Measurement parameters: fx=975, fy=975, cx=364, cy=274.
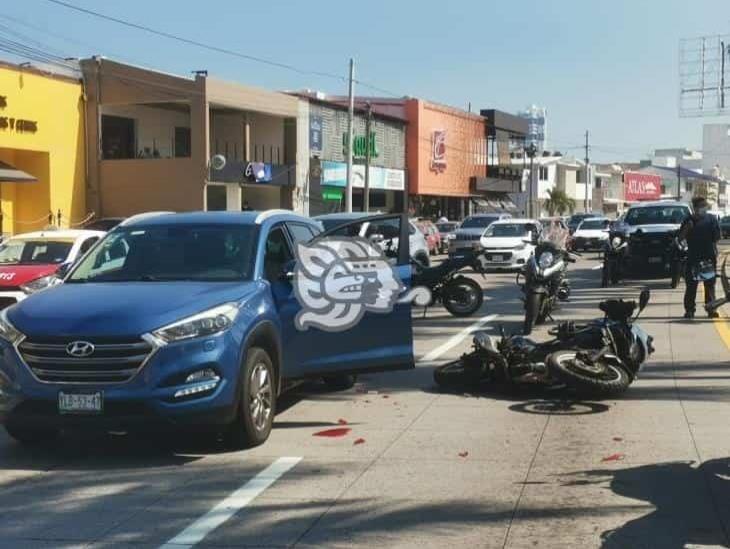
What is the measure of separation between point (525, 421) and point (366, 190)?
3737cm

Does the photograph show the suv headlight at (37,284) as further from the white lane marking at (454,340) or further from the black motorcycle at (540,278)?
the black motorcycle at (540,278)

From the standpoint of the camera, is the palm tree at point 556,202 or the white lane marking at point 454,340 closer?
the white lane marking at point 454,340

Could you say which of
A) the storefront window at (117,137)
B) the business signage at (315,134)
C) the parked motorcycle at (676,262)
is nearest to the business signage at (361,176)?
the business signage at (315,134)

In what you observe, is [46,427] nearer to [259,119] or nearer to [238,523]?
[238,523]

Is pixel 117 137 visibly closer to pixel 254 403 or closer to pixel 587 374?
pixel 587 374

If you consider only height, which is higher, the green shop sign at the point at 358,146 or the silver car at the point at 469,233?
the green shop sign at the point at 358,146

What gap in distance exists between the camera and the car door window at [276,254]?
8.20m

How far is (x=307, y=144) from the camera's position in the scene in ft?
150

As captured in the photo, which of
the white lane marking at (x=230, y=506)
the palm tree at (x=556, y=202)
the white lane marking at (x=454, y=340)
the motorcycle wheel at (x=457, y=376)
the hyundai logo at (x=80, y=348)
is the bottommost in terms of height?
the white lane marking at (x=230, y=506)

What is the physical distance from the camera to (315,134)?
46500 millimetres

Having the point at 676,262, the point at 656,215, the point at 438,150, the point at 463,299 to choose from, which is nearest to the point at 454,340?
the point at 463,299

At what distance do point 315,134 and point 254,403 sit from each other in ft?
131

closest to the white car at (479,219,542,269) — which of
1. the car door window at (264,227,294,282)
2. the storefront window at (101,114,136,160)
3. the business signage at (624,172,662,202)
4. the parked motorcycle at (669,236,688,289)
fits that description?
the parked motorcycle at (669,236,688,289)

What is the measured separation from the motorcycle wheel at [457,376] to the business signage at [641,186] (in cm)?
10567
